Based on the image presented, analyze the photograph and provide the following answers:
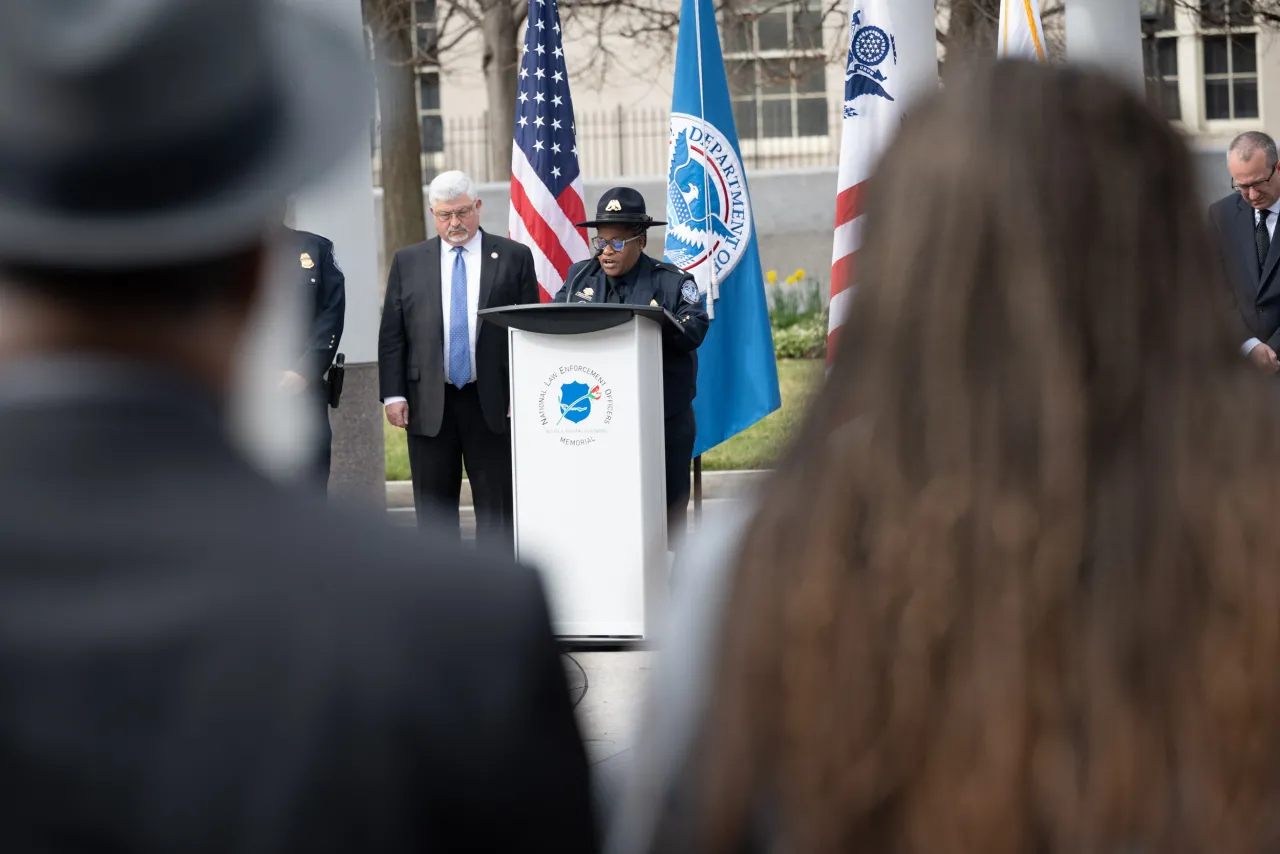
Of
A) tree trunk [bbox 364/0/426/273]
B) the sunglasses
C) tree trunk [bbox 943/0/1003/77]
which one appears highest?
tree trunk [bbox 943/0/1003/77]

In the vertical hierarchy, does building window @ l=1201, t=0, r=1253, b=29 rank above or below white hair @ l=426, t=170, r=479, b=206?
above

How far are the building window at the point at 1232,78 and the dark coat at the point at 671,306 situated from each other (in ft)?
66.3

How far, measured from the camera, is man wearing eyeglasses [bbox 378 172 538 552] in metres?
8.18

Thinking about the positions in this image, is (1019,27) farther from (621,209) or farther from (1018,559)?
(1018,559)

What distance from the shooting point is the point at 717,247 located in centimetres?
982

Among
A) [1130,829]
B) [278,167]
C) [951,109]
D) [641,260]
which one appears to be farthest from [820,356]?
[641,260]

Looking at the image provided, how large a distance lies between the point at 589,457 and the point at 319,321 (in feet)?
6.19

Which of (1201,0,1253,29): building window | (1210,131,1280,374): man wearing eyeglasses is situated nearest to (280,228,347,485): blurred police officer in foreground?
(1210,131,1280,374): man wearing eyeglasses

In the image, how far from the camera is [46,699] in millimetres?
999

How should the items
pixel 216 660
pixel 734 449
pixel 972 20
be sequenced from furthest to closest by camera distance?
pixel 972 20 < pixel 734 449 < pixel 216 660

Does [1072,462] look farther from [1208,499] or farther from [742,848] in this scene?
[742,848]

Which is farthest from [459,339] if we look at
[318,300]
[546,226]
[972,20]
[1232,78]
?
[1232,78]

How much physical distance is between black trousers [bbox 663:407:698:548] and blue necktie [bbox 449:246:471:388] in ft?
3.32

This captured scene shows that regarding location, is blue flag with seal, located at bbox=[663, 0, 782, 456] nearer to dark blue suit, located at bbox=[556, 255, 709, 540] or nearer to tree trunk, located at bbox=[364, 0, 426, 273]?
dark blue suit, located at bbox=[556, 255, 709, 540]
